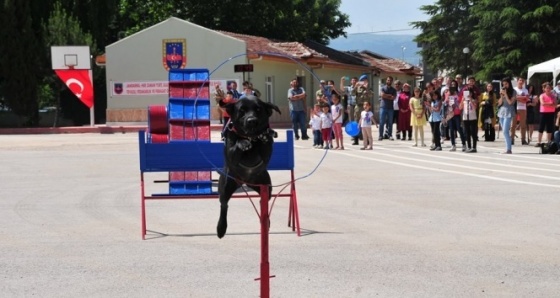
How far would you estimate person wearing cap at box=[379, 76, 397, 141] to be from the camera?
28625mm

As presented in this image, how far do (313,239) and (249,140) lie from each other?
13.8ft

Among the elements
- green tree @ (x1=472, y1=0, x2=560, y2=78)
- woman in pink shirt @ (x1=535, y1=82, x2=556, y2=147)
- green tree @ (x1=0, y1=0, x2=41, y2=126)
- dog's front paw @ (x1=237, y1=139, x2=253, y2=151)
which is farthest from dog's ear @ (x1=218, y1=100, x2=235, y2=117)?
green tree @ (x1=0, y1=0, x2=41, y2=126)

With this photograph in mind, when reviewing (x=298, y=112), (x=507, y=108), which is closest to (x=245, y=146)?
(x=507, y=108)

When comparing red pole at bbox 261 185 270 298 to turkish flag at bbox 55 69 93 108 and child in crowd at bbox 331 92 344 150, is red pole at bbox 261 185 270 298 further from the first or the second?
turkish flag at bbox 55 69 93 108

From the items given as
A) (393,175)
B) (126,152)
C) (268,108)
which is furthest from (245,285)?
(126,152)

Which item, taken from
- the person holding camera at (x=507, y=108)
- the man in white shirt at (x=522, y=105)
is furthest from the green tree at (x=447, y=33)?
the person holding camera at (x=507, y=108)

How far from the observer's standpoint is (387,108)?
28.6 meters

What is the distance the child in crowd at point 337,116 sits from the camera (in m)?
20.6

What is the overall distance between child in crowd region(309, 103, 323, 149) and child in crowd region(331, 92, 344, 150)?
1.80 feet

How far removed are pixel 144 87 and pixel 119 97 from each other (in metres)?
1.35

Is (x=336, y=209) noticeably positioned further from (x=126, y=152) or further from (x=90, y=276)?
(x=126, y=152)

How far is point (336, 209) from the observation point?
12797 millimetres

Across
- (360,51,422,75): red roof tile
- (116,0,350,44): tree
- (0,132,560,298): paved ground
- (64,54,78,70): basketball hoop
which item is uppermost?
(116,0,350,44): tree

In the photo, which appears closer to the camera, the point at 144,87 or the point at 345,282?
the point at 345,282
